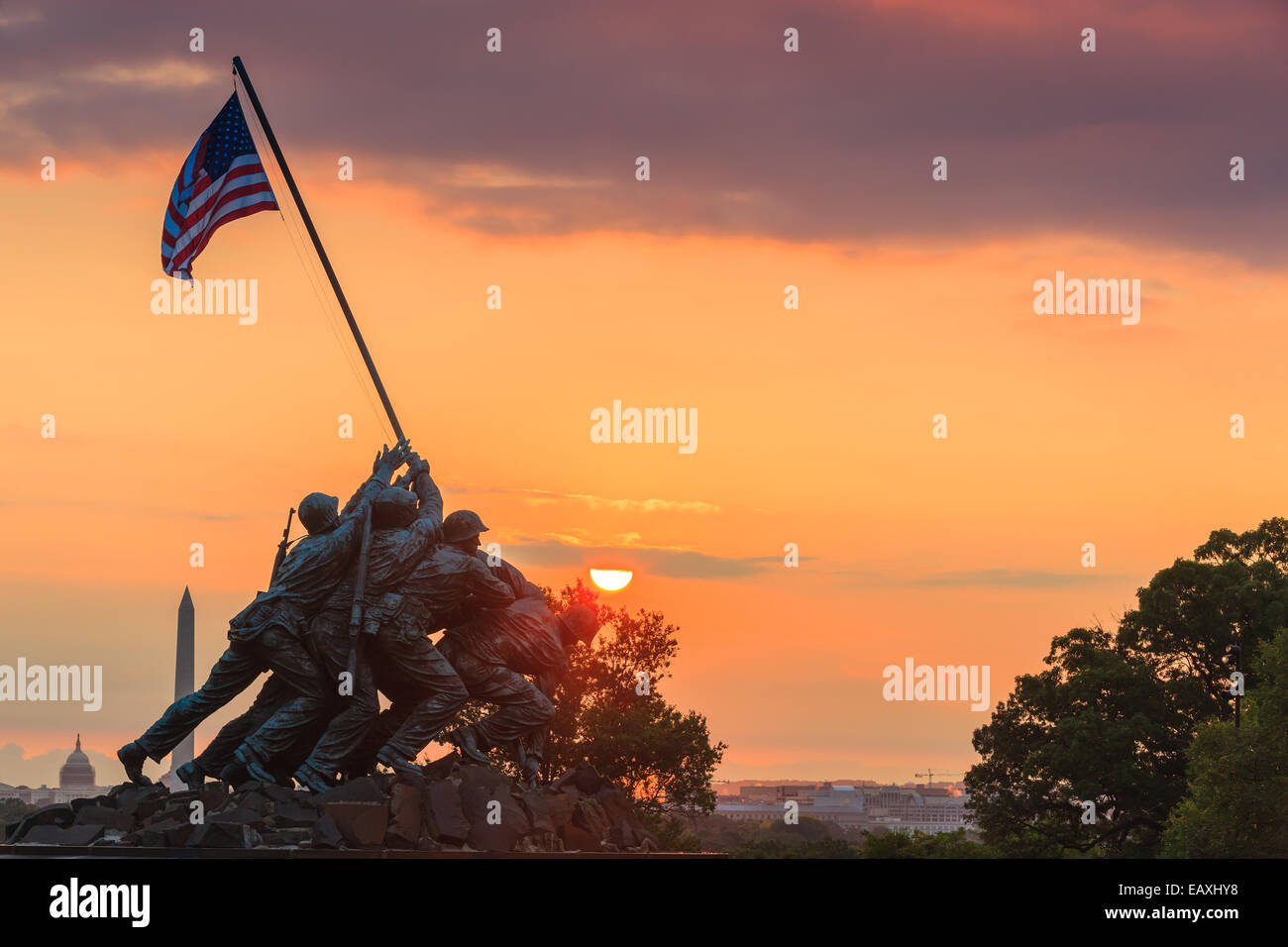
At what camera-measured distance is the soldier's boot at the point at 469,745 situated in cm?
2238

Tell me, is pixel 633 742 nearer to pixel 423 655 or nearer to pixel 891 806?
pixel 423 655

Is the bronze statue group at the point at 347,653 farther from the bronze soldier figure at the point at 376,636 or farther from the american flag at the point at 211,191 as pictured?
the american flag at the point at 211,191

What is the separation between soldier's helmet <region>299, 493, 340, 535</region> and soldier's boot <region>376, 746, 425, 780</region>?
2744mm

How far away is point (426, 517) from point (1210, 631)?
28404mm

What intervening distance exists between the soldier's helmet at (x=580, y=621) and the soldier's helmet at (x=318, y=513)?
3393 mm

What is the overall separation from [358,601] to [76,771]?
48618 mm

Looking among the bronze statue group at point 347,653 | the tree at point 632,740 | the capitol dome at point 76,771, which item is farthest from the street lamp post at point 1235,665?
the capitol dome at point 76,771

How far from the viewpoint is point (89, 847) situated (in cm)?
1938

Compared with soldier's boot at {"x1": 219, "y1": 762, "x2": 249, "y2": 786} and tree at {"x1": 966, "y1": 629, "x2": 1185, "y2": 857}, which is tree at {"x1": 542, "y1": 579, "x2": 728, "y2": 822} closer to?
tree at {"x1": 966, "y1": 629, "x2": 1185, "y2": 857}

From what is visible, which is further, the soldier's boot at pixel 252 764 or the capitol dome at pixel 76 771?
the capitol dome at pixel 76 771

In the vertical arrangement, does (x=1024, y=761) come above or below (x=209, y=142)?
below
